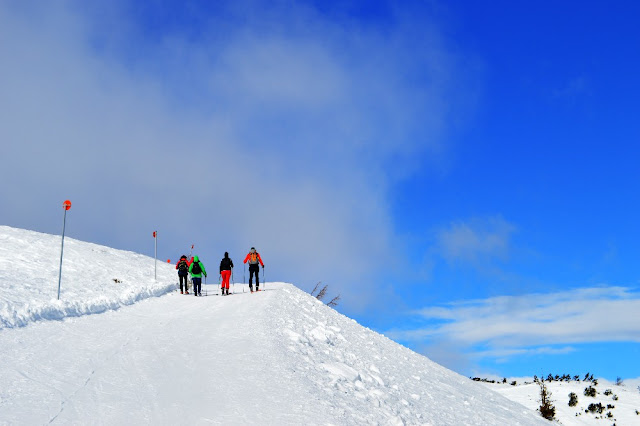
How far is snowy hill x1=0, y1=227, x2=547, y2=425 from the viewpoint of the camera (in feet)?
24.3

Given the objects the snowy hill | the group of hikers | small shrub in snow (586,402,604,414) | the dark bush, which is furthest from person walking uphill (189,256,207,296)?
small shrub in snow (586,402,604,414)

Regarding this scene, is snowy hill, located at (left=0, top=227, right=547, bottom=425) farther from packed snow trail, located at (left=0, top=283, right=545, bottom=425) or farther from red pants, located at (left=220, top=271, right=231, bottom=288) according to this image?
red pants, located at (left=220, top=271, right=231, bottom=288)

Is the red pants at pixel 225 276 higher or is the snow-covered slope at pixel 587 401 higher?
the red pants at pixel 225 276

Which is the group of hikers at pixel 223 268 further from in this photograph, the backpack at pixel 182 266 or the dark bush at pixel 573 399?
the dark bush at pixel 573 399

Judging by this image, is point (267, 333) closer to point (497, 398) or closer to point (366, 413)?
point (366, 413)

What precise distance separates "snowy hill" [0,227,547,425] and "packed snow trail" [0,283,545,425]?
0.12 feet

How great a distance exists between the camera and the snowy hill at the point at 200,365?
24.3 feet

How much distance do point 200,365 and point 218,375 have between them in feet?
2.31

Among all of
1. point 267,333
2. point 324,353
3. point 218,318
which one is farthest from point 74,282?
point 324,353

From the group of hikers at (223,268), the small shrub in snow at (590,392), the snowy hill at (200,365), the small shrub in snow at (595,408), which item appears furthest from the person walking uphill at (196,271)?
the small shrub in snow at (590,392)

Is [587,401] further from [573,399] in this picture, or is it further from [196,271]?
[196,271]

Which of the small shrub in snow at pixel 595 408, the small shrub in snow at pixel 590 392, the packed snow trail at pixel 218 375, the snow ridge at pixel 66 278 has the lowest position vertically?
the small shrub in snow at pixel 595 408

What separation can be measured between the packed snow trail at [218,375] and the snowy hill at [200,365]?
4 centimetres

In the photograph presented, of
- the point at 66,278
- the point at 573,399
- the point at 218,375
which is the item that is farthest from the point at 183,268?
the point at 573,399
